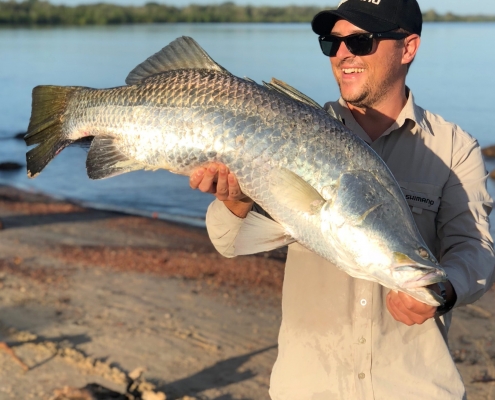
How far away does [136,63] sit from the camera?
150 feet

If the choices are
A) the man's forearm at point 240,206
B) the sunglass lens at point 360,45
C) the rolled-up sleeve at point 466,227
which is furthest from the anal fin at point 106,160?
the rolled-up sleeve at point 466,227

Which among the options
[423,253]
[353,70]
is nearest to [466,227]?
[423,253]

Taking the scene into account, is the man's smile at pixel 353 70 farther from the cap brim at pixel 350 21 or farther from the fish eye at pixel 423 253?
the fish eye at pixel 423 253

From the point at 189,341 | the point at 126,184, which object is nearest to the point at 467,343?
the point at 189,341

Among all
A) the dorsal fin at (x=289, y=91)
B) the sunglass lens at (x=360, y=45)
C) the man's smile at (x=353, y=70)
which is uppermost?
the sunglass lens at (x=360, y=45)

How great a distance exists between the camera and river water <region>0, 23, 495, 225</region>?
1698cm

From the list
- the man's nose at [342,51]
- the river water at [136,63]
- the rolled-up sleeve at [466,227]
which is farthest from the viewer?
the river water at [136,63]

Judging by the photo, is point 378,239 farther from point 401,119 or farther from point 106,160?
point 106,160

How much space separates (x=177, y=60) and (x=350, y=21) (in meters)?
0.87

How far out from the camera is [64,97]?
3.33 metres

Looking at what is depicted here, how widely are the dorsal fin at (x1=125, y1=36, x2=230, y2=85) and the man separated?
53 cm

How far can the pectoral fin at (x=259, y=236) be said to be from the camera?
284cm

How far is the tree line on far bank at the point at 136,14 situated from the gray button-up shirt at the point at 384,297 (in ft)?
371

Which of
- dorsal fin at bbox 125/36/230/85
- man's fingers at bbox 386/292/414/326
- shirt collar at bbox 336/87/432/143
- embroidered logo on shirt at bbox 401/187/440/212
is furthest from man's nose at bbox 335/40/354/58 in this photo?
man's fingers at bbox 386/292/414/326
